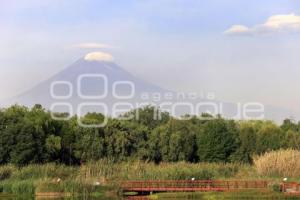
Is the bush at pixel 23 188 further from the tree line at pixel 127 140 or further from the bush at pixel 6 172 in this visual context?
the tree line at pixel 127 140

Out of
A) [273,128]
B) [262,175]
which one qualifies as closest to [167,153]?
[273,128]

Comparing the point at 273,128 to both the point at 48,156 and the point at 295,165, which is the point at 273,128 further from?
the point at 48,156

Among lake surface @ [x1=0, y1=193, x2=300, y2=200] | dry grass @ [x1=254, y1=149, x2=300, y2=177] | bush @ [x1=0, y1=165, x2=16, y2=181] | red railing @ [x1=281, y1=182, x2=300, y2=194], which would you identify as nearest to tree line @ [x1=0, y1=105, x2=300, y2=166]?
bush @ [x1=0, y1=165, x2=16, y2=181]

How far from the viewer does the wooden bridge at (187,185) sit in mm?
32281

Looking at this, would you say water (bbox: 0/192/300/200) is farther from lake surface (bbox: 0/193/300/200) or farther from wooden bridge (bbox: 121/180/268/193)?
wooden bridge (bbox: 121/180/268/193)

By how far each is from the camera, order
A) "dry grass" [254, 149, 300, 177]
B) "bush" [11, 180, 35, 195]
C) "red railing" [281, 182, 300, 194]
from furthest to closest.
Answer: "dry grass" [254, 149, 300, 177], "bush" [11, 180, 35, 195], "red railing" [281, 182, 300, 194]

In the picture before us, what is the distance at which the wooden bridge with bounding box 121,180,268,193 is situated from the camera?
32.3m

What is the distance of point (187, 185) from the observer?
32.8m

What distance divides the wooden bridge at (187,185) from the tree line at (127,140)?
12.7 meters

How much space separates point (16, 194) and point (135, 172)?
800cm

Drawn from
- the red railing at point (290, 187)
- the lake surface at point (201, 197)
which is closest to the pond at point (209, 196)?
the lake surface at point (201, 197)

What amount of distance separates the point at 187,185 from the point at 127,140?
52.0ft

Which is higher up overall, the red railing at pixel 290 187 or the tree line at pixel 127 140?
the tree line at pixel 127 140

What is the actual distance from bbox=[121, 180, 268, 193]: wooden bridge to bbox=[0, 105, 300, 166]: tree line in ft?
41.6
